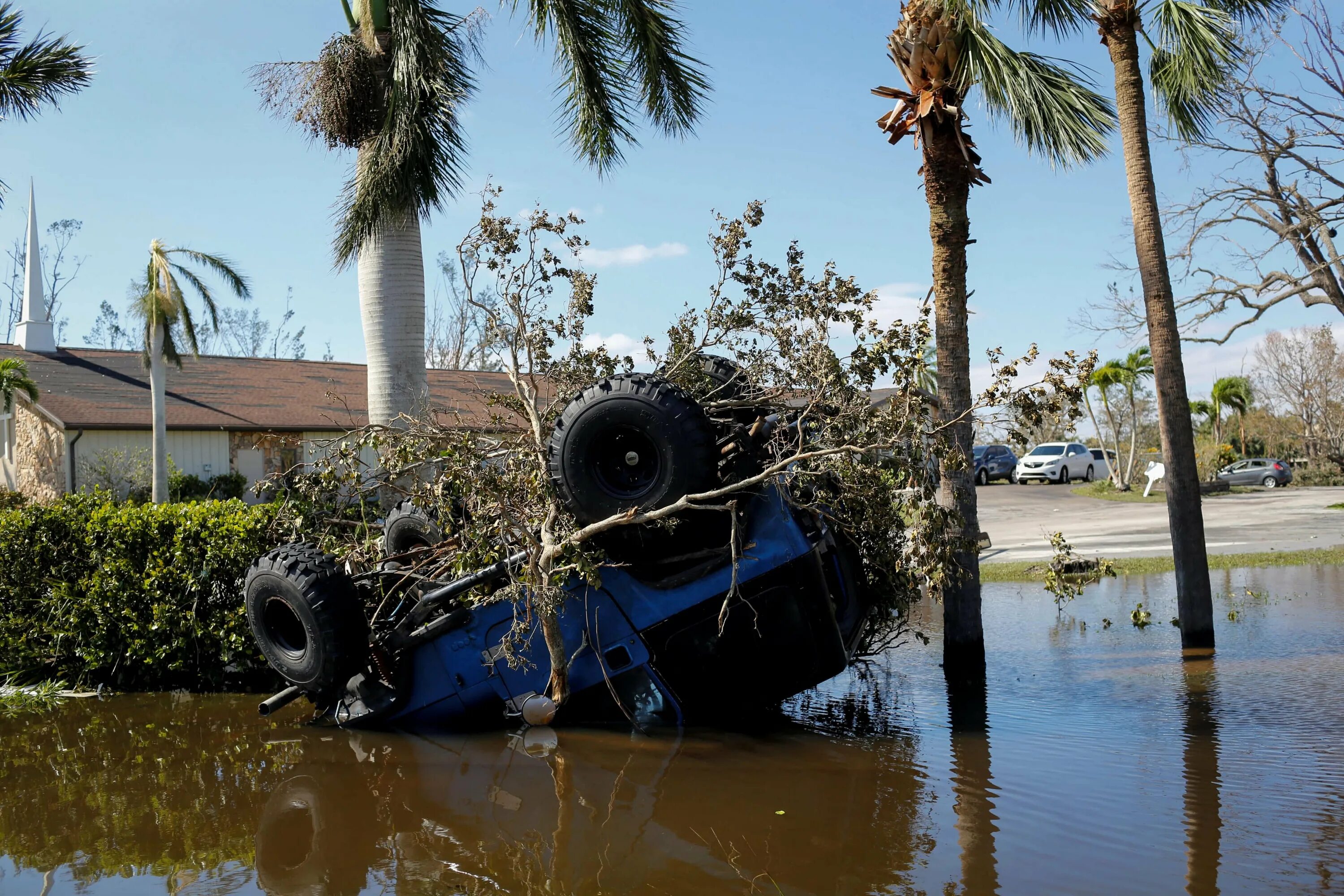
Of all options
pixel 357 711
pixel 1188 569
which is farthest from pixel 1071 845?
pixel 1188 569

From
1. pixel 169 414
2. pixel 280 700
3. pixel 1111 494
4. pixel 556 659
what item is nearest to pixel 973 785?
pixel 556 659

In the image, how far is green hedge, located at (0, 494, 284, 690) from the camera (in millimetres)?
8734

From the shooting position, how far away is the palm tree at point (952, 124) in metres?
8.71

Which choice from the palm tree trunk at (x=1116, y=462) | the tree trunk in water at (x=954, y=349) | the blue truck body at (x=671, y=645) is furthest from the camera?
the palm tree trunk at (x=1116, y=462)

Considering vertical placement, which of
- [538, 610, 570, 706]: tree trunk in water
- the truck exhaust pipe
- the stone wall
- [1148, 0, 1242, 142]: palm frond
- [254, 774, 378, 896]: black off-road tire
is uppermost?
[1148, 0, 1242, 142]: palm frond

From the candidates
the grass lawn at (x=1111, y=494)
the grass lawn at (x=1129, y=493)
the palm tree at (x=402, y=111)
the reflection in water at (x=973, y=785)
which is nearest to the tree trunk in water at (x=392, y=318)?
the palm tree at (x=402, y=111)

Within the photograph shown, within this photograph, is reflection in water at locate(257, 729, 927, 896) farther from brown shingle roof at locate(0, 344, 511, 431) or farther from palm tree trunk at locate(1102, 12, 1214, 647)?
brown shingle roof at locate(0, 344, 511, 431)

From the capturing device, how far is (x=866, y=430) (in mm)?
7043

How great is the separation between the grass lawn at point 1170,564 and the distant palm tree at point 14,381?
20.7 meters

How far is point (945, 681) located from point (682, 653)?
2.99m

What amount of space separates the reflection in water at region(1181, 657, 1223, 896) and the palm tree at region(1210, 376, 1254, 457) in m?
41.6

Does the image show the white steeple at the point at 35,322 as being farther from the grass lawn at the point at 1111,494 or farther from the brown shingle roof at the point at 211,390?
the grass lawn at the point at 1111,494

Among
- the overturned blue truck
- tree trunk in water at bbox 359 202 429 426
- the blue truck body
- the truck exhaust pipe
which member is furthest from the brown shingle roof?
the blue truck body

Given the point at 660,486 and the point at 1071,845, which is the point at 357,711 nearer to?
the point at 660,486
